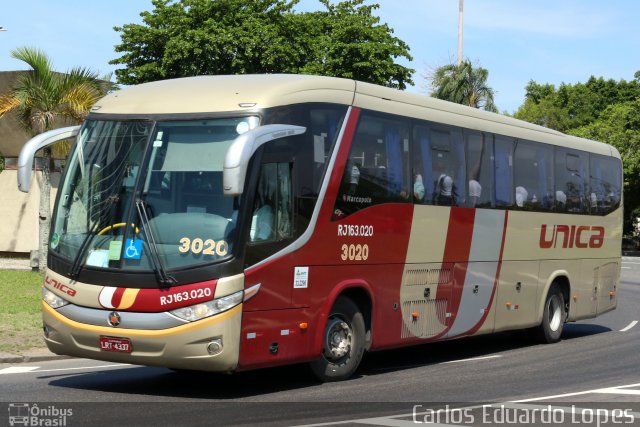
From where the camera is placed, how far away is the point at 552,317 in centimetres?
1862

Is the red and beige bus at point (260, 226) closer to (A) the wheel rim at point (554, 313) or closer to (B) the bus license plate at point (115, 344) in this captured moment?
(B) the bus license plate at point (115, 344)

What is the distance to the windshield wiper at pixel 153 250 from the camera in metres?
10.7

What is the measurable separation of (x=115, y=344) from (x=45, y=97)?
55.8 feet

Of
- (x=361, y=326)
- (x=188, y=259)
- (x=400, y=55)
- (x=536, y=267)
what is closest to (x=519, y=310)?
(x=536, y=267)

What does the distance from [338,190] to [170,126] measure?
222 centimetres

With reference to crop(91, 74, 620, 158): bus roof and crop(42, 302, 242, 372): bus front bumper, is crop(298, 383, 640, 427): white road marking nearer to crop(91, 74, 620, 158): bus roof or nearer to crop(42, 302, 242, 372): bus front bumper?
crop(42, 302, 242, 372): bus front bumper

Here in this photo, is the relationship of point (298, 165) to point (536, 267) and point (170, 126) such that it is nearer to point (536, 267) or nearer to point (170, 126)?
point (170, 126)

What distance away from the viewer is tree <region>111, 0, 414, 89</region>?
45.7 meters

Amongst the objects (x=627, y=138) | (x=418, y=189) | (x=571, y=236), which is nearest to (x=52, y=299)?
(x=418, y=189)

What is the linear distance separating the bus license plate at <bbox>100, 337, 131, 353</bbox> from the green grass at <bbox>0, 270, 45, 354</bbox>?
4.08m

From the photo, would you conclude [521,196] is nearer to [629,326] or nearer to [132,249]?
[629,326]

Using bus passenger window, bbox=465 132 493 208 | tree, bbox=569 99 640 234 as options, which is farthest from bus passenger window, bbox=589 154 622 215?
tree, bbox=569 99 640 234

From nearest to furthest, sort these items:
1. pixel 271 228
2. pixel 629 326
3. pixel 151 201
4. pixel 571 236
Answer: pixel 151 201, pixel 271 228, pixel 571 236, pixel 629 326

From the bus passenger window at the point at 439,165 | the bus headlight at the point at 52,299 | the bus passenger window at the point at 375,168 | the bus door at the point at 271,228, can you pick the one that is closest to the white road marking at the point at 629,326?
the bus passenger window at the point at 439,165
